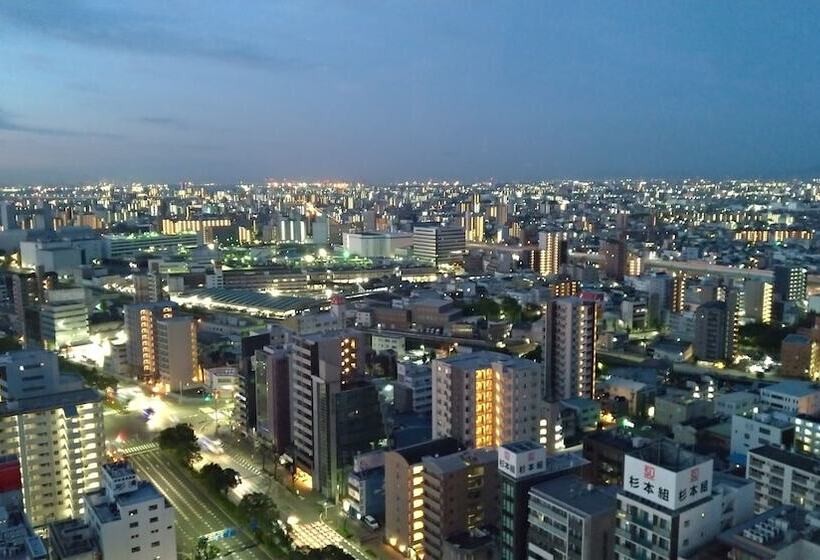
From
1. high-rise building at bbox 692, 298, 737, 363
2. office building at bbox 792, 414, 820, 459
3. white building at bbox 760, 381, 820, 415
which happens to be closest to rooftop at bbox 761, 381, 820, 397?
white building at bbox 760, 381, 820, 415

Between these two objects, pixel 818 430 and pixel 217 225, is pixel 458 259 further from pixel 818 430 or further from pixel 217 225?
pixel 818 430

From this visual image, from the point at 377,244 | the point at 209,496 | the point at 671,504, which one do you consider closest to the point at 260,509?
the point at 209,496

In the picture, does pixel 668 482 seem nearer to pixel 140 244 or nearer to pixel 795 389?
pixel 795 389

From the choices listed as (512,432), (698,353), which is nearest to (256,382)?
(512,432)

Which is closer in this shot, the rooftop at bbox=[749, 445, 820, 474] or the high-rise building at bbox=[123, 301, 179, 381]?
the rooftop at bbox=[749, 445, 820, 474]

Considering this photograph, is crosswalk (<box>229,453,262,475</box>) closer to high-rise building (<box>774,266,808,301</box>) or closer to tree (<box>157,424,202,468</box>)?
tree (<box>157,424,202,468</box>)
